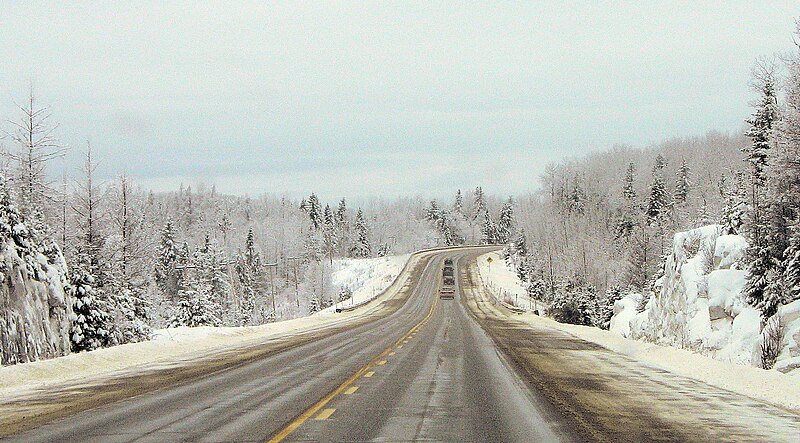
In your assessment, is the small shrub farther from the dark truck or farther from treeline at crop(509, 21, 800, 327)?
the dark truck

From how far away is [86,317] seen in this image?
1018 inches

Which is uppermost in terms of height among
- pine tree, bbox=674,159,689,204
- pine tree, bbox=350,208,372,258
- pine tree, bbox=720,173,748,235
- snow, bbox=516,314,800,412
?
pine tree, bbox=674,159,689,204

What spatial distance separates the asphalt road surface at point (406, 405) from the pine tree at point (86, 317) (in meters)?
9.93

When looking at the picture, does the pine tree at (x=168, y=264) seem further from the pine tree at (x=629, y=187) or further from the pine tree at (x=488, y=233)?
the pine tree at (x=488, y=233)

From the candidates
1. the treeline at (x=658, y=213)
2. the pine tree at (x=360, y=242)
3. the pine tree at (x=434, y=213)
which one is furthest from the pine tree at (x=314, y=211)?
the treeline at (x=658, y=213)

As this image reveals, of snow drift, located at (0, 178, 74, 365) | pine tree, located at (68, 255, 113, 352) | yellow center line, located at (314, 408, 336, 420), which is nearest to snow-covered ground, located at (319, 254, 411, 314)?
pine tree, located at (68, 255, 113, 352)

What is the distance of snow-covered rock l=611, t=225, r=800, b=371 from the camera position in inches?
1040

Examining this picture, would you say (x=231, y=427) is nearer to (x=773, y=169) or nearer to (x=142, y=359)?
(x=142, y=359)

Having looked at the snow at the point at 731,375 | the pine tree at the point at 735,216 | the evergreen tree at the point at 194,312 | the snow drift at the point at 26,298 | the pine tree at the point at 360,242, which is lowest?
the evergreen tree at the point at 194,312

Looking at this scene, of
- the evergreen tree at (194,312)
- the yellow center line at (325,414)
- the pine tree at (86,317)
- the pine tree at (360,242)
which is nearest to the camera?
the yellow center line at (325,414)

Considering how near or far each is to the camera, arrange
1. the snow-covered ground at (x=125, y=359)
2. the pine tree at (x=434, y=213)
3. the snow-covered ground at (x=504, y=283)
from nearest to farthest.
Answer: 1. the snow-covered ground at (x=125, y=359)
2. the snow-covered ground at (x=504, y=283)
3. the pine tree at (x=434, y=213)

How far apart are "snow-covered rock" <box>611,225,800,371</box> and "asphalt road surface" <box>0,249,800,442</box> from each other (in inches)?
384

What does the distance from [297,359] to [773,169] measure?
72.3ft

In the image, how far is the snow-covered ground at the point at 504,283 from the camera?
78.3 m
